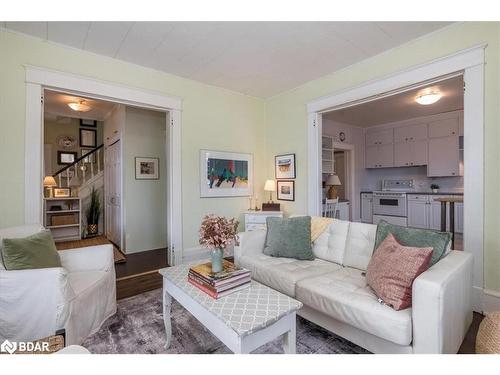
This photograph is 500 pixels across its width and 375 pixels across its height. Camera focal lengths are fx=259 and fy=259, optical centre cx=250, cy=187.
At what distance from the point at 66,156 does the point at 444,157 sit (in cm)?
869

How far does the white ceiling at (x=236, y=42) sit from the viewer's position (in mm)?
2381

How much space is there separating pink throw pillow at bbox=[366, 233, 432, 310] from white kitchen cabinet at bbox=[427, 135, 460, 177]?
4.79 metres

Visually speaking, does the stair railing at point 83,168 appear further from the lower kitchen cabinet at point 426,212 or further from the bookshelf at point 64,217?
the lower kitchen cabinet at point 426,212

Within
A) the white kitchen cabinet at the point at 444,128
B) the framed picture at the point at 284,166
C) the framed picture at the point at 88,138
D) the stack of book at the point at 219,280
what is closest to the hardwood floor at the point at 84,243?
the framed picture at the point at 88,138

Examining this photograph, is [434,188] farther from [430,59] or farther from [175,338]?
[175,338]

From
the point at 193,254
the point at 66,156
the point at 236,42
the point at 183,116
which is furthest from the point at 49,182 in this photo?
the point at 236,42

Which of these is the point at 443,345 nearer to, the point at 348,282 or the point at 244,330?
the point at 348,282

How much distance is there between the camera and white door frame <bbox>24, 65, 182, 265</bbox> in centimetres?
251

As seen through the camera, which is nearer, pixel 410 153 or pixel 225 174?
pixel 225 174

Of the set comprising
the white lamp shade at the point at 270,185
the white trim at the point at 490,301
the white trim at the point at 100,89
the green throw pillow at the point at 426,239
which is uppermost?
the white trim at the point at 100,89

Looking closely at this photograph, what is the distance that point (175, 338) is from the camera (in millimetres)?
1891

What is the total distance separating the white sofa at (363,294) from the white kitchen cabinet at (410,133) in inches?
178
